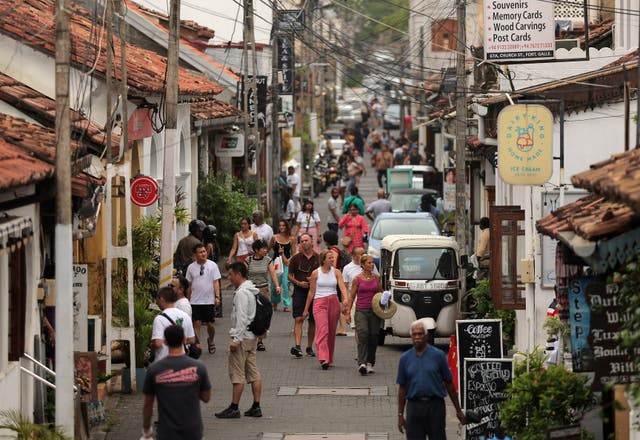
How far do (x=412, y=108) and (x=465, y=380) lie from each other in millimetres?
70883

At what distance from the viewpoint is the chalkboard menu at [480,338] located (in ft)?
49.0

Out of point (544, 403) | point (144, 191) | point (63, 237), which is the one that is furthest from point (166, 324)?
point (144, 191)

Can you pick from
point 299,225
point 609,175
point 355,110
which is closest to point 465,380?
point 609,175

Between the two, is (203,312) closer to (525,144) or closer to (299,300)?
(299,300)

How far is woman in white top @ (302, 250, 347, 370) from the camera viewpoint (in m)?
18.6

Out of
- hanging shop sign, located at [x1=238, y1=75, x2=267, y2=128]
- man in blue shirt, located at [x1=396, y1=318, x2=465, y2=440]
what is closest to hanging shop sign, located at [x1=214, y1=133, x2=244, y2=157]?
hanging shop sign, located at [x1=238, y1=75, x2=267, y2=128]

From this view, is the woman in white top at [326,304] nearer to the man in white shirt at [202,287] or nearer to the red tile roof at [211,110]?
the man in white shirt at [202,287]

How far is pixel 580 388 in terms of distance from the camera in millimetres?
11500

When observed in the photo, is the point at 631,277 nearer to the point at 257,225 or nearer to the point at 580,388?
the point at 580,388

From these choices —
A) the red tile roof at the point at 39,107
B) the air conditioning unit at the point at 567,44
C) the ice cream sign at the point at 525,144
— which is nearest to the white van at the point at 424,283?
the air conditioning unit at the point at 567,44

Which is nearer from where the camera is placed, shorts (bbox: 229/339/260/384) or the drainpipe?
shorts (bbox: 229/339/260/384)

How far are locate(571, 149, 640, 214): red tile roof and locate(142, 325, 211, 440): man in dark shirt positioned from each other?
344 cm

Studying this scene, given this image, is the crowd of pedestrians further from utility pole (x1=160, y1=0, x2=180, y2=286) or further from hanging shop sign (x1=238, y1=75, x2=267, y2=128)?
hanging shop sign (x1=238, y1=75, x2=267, y2=128)

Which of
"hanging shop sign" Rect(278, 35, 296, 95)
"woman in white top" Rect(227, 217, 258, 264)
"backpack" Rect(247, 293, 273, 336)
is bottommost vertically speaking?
"backpack" Rect(247, 293, 273, 336)
